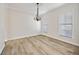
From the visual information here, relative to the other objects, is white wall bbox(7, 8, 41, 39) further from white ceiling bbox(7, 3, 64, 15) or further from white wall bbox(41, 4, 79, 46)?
white wall bbox(41, 4, 79, 46)

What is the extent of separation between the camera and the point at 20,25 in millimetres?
1932

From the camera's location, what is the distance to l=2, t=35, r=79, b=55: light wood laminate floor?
1.85 meters

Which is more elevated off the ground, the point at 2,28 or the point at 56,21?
the point at 56,21

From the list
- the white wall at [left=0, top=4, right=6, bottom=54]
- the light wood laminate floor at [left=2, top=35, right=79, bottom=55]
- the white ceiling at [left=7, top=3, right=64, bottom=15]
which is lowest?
the light wood laminate floor at [left=2, top=35, right=79, bottom=55]

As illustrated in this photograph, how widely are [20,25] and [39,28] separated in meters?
0.36

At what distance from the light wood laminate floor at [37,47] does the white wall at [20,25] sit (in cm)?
10

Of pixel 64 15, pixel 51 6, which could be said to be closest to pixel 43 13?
pixel 51 6

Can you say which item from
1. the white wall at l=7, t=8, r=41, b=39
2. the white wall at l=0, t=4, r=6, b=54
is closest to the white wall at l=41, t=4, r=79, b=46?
the white wall at l=7, t=8, r=41, b=39

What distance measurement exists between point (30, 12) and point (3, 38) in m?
0.71

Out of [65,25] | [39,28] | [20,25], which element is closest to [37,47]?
[39,28]

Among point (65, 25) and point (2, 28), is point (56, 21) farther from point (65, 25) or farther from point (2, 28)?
point (2, 28)

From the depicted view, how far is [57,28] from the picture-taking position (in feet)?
6.45

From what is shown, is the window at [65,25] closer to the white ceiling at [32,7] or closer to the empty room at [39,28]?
the empty room at [39,28]

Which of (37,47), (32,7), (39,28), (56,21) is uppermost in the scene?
(32,7)
